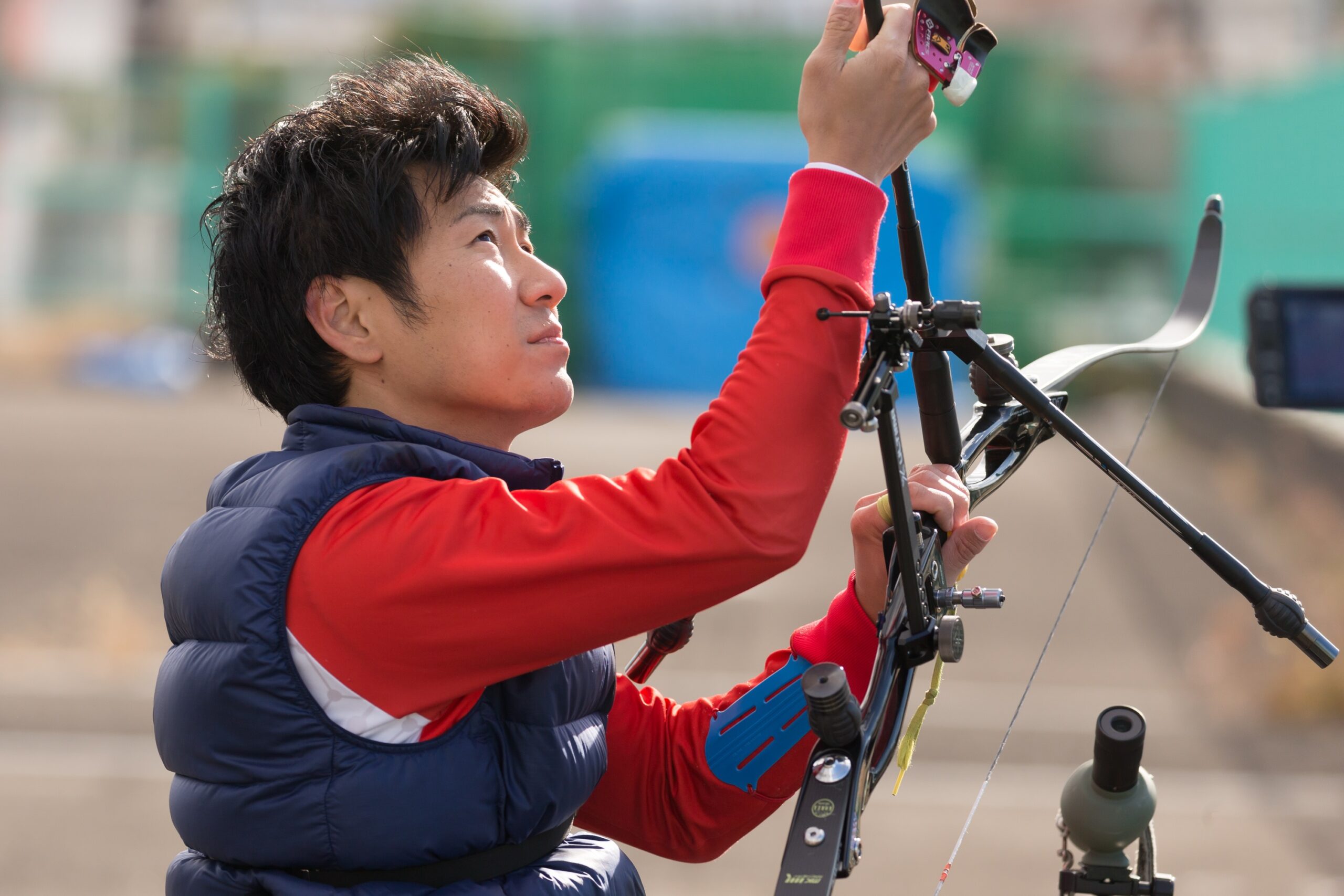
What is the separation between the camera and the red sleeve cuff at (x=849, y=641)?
5.51 feet

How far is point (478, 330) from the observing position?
151cm

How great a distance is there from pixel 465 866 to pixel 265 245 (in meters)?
0.67

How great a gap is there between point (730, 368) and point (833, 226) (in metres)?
12.2

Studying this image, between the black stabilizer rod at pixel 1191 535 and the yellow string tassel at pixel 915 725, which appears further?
the yellow string tassel at pixel 915 725

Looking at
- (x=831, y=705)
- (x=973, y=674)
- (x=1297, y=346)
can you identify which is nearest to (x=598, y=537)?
(x=831, y=705)

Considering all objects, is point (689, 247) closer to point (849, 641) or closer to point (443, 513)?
point (849, 641)

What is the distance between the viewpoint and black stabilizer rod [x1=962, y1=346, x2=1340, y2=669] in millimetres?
1327

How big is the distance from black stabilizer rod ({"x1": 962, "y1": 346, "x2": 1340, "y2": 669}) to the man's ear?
0.63 meters

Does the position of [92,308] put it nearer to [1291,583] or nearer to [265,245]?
[1291,583]

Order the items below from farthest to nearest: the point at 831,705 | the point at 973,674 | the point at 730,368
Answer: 1. the point at 730,368
2. the point at 973,674
3. the point at 831,705

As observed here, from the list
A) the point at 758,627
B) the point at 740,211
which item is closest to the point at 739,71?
the point at 740,211

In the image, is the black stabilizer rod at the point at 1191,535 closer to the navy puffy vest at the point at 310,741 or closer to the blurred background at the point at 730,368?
the navy puffy vest at the point at 310,741

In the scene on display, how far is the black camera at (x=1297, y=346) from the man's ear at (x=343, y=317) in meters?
1.39

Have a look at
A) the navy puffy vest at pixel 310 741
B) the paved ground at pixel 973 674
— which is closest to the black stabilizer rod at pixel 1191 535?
the navy puffy vest at pixel 310 741
